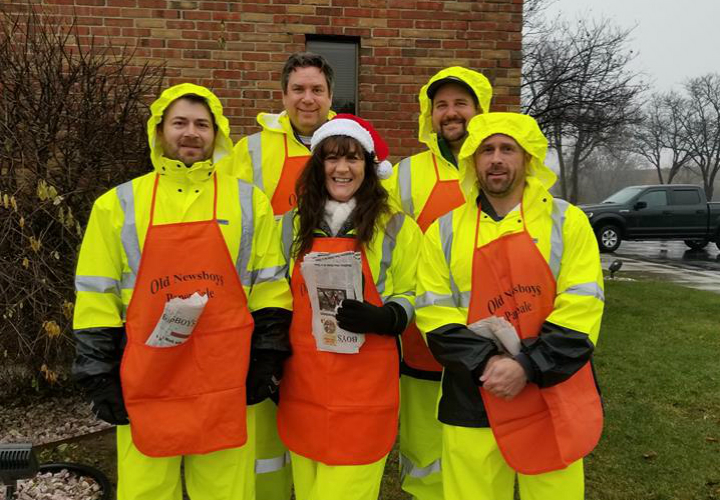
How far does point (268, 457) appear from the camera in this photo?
2750mm

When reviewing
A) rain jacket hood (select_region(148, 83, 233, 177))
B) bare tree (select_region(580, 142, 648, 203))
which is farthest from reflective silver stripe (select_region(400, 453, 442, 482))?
bare tree (select_region(580, 142, 648, 203))

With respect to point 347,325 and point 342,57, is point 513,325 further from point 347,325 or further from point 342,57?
point 342,57

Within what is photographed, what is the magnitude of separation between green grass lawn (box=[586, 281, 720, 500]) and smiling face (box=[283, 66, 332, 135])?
2901 millimetres

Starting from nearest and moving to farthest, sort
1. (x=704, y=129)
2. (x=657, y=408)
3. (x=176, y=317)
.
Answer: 1. (x=176, y=317)
2. (x=657, y=408)
3. (x=704, y=129)

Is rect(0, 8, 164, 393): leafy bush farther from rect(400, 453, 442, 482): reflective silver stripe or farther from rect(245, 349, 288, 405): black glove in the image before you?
rect(400, 453, 442, 482): reflective silver stripe

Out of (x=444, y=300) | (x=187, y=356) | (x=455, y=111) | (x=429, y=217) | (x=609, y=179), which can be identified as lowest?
(x=187, y=356)

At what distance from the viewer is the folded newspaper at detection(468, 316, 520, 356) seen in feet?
7.09

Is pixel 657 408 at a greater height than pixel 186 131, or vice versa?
pixel 186 131

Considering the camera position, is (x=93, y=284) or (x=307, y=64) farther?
(x=307, y=64)

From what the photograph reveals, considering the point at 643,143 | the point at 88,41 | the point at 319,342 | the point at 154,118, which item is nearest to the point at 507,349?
the point at 319,342

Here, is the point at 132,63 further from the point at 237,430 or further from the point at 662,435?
the point at 662,435

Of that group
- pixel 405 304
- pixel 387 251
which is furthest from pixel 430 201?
pixel 405 304

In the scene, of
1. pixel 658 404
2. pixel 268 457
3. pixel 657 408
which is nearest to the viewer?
pixel 268 457

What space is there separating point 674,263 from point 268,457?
17.1 metres
